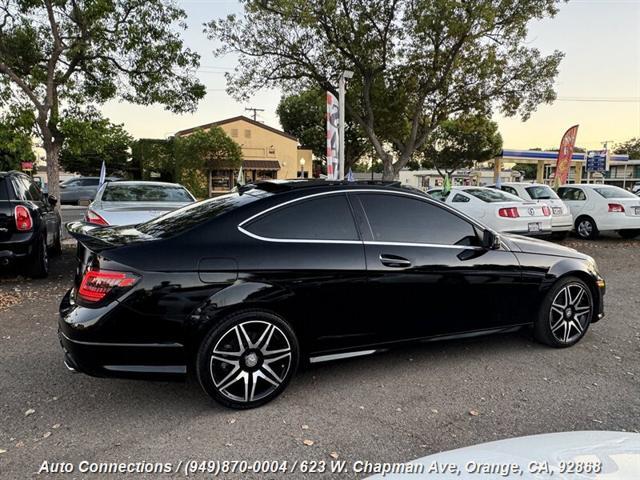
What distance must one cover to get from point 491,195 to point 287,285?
9.00m

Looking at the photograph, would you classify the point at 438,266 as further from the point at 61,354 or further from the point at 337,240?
the point at 61,354

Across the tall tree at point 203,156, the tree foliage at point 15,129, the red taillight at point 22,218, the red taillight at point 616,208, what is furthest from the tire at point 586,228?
the tall tree at point 203,156

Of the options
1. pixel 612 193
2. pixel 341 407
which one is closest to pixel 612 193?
pixel 612 193

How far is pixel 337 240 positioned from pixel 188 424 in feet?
5.08

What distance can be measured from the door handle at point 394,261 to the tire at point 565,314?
1.48 m

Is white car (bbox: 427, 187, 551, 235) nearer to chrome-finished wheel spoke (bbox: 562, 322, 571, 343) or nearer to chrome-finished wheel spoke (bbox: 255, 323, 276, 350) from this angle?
chrome-finished wheel spoke (bbox: 562, 322, 571, 343)

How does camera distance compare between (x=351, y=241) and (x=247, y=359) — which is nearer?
(x=247, y=359)

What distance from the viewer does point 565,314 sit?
422 centimetres

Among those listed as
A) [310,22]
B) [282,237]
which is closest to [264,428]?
[282,237]

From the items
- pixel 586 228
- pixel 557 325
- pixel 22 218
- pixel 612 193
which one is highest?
pixel 612 193

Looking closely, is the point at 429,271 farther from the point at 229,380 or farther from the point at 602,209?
the point at 602,209

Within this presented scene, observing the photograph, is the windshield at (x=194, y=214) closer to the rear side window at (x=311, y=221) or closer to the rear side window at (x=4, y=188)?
the rear side window at (x=311, y=221)

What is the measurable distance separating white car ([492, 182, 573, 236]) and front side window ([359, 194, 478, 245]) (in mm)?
7728

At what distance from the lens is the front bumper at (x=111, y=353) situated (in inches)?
112
